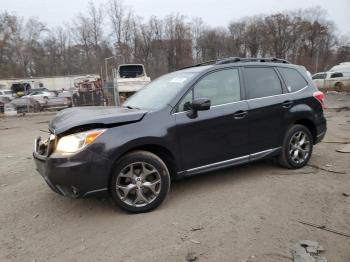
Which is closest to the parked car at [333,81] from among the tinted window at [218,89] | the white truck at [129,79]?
the white truck at [129,79]

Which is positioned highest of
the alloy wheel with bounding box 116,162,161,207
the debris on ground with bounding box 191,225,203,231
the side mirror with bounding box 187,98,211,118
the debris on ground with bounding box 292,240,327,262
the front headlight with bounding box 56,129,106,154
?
the side mirror with bounding box 187,98,211,118

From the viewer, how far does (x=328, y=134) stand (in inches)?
330

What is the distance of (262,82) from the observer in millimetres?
5000

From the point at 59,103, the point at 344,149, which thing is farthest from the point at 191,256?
the point at 59,103

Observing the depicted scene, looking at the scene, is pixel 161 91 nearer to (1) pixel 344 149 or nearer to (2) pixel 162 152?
(2) pixel 162 152

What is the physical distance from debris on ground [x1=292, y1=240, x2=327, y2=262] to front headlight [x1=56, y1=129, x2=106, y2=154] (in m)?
2.31

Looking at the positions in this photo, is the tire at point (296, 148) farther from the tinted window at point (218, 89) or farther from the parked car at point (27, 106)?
the parked car at point (27, 106)

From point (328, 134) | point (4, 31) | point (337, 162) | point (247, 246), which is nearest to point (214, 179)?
point (247, 246)

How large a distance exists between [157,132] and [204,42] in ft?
227

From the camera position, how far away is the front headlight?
3596 millimetres

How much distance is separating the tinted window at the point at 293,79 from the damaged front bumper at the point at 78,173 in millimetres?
3219

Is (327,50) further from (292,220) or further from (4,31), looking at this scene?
(292,220)

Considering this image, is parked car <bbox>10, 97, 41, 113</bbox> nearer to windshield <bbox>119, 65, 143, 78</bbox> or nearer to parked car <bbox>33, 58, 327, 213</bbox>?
windshield <bbox>119, 65, 143, 78</bbox>

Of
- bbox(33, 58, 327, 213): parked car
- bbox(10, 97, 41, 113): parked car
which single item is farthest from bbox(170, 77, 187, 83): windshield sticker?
bbox(10, 97, 41, 113): parked car
